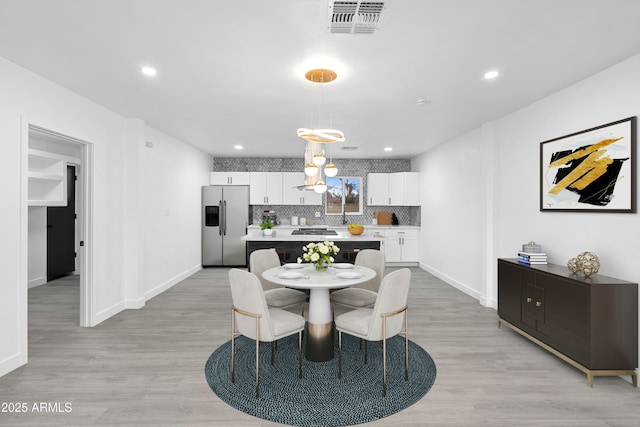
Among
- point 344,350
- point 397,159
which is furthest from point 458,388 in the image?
point 397,159

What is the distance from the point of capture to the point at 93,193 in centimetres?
379

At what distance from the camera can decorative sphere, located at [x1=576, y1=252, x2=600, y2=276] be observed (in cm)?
270

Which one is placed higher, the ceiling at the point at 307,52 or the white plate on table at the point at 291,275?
the ceiling at the point at 307,52

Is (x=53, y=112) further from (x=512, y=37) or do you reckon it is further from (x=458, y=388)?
(x=458, y=388)

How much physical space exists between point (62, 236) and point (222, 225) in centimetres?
284

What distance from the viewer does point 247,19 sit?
6.89 feet

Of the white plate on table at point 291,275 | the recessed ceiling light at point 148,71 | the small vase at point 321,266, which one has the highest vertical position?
the recessed ceiling light at point 148,71

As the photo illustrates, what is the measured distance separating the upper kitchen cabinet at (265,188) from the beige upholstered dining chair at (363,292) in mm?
4088

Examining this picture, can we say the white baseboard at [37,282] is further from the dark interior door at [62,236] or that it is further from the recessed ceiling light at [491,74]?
the recessed ceiling light at [491,74]

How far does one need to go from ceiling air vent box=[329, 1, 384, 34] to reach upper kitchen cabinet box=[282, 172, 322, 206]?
556 centimetres

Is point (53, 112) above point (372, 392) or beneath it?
above

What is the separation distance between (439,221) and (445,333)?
3.17m

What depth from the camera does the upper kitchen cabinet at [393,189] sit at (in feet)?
24.7

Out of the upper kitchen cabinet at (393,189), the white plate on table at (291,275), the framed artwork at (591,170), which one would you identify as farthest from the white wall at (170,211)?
the framed artwork at (591,170)
